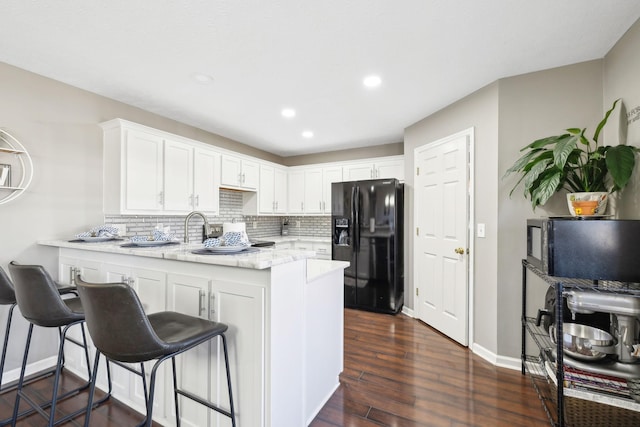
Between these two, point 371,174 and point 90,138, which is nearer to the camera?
point 90,138

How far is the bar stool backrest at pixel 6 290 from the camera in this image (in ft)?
5.96

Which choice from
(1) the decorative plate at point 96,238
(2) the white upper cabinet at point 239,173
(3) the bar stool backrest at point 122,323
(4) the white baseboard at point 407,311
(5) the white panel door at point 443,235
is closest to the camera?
(3) the bar stool backrest at point 122,323

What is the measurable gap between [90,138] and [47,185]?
567 millimetres

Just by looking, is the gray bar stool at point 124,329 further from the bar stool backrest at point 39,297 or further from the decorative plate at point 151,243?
the decorative plate at point 151,243

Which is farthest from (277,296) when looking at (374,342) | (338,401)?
(374,342)

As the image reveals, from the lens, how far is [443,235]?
309cm

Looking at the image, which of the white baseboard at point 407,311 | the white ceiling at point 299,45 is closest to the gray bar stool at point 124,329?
the white ceiling at point 299,45

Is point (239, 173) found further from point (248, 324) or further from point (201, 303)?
point (248, 324)

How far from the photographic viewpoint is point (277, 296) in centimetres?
141

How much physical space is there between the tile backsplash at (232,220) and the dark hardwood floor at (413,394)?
1.43 meters

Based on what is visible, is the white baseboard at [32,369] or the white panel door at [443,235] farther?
the white panel door at [443,235]

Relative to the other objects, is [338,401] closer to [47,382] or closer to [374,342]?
[374,342]

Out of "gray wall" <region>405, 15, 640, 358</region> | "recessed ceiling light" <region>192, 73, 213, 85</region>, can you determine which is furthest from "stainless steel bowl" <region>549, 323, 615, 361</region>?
"recessed ceiling light" <region>192, 73, 213, 85</region>

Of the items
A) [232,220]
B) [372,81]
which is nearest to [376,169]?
[372,81]
